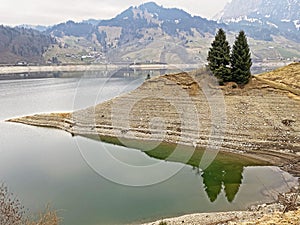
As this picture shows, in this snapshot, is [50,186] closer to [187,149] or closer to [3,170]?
[3,170]

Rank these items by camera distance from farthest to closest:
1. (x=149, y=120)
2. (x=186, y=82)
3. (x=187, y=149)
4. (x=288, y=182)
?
(x=186, y=82) < (x=149, y=120) < (x=187, y=149) < (x=288, y=182)

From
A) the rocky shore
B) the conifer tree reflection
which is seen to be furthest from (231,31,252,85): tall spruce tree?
the conifer tree reflection

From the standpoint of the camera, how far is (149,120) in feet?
148

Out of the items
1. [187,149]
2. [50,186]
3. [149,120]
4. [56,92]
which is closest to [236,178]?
[187,149]

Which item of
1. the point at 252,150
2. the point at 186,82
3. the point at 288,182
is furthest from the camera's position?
the point at 186,82

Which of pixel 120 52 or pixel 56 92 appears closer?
pixel 120 52

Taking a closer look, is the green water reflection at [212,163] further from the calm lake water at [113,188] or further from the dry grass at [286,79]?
the dry grass at [286,79]

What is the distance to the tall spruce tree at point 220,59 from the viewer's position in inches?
1810

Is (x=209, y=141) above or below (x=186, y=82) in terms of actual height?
below

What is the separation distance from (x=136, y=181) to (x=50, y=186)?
22.1 ft

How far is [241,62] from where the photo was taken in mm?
45188

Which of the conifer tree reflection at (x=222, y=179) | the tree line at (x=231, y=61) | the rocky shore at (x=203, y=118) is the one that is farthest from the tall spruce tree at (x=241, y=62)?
the conifer tree reflection at (x=222, y=179)

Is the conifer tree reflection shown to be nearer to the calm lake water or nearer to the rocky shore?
the calm lake water

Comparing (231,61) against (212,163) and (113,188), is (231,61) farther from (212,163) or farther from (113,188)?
(113,188)
